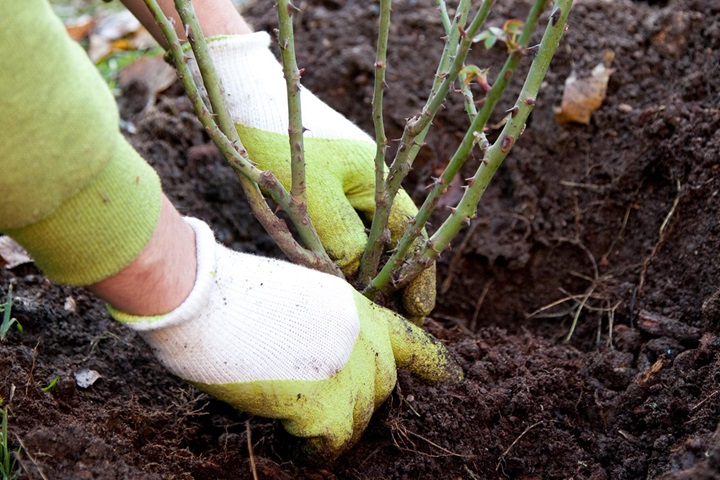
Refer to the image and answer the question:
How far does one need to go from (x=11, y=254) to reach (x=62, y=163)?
92cm

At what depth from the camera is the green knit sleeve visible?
98 cm

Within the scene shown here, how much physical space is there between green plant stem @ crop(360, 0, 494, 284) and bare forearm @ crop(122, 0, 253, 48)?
52 centimetres

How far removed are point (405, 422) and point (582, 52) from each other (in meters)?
1.47

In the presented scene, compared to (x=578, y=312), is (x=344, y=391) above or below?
above

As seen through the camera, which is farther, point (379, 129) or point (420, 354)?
point (420, 354)

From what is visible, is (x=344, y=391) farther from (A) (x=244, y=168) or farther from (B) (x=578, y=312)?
(B) (x=578, y=312)

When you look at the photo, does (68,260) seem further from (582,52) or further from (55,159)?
(582,52)

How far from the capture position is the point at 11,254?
180 centimetres

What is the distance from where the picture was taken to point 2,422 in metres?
1.23

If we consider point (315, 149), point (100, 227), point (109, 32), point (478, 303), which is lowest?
point (478, 303)

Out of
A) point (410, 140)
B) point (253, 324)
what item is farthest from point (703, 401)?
point (253, 324)

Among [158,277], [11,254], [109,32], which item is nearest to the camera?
[158,277]

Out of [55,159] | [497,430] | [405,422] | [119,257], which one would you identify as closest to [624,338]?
[497,430]

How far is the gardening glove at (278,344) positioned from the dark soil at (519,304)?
120 millimetres
